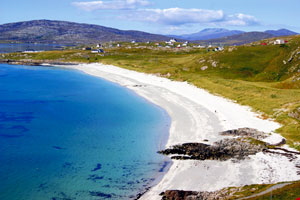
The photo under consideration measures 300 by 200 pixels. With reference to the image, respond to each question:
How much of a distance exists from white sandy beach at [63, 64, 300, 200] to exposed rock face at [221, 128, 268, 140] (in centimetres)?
172

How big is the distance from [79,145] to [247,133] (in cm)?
2954

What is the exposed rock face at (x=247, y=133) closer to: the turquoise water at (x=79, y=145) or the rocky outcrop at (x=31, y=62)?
the turquoise water at (x=79, y=145)

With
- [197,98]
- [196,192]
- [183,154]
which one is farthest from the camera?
[197,98]

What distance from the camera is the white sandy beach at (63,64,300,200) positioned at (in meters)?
33.7

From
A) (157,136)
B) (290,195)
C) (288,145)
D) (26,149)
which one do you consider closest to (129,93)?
(157,136)

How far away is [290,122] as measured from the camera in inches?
2111

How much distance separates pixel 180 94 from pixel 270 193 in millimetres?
62881

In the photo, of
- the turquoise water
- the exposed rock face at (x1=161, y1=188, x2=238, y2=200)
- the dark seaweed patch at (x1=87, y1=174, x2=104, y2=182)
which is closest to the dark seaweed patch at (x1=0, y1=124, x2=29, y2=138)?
the turquoise water

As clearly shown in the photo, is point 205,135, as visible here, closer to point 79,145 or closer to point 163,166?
point 163,166

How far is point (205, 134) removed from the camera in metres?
50.8

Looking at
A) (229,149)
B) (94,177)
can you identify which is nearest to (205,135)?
(229,149)

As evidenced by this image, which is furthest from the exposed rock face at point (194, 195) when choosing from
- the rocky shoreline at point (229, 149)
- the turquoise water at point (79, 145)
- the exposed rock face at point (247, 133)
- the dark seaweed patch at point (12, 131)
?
the dark seaweed patch at point (12, 131)

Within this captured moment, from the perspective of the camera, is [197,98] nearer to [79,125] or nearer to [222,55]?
[79,125]

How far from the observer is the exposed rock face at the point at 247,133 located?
4866cm
